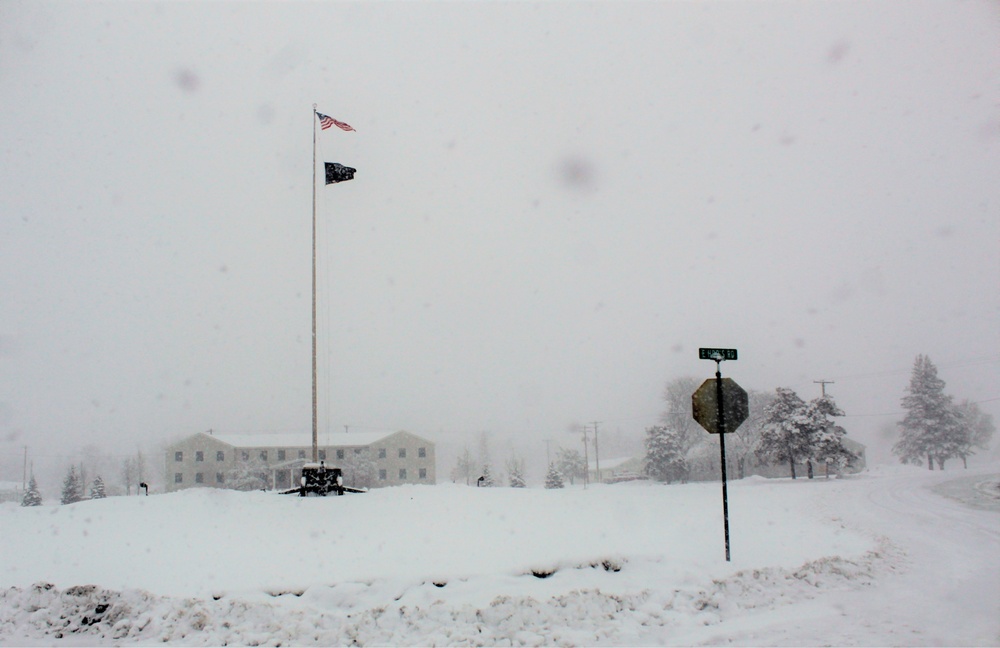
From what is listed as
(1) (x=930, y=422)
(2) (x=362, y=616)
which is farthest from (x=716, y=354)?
(1) (x=930, y=422)

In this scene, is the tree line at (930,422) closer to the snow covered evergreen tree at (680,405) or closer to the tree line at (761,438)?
the tree line at (761,438)

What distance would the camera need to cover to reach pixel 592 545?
1009cm

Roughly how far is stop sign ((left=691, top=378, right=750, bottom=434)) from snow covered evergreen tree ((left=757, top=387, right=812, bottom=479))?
3223cm

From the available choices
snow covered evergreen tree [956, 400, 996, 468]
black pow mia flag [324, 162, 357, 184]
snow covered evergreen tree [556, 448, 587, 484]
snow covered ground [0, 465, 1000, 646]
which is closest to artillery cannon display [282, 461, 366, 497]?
snow covered ground [0, 465, 1000, 646]

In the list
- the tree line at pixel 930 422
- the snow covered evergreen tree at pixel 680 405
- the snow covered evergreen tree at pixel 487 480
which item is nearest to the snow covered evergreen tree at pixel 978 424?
the tree line at pixel 930 422

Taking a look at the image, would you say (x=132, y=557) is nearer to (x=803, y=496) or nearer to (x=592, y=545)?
(x=592, y=545)

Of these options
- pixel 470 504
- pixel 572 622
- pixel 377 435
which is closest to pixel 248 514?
pixel 470 504

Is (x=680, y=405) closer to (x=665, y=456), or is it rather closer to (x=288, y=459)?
(x=665, y=456)

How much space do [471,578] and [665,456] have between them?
46006 millimetres

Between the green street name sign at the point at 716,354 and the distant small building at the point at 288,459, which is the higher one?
the green street name sign at the point at 716,354

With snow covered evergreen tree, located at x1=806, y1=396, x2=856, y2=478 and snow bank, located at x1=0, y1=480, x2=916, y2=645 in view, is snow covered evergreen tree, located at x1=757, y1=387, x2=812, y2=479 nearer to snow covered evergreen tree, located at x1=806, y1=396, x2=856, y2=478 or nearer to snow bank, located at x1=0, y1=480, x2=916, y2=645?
snow covered evergreen tree, located at x1=806, y1=396, x2=856, y2=478

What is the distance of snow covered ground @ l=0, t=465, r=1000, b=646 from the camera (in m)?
7.42

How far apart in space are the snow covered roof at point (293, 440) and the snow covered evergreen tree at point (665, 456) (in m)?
34.4

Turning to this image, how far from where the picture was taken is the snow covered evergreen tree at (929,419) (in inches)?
2014
